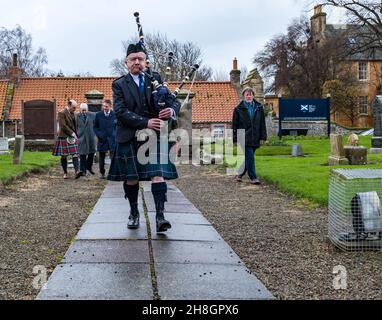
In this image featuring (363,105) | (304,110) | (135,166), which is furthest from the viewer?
(363,105)

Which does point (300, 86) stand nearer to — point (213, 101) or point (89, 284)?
point (213, 101)

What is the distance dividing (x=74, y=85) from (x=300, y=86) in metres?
29.9

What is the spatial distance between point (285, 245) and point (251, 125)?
22.8 feet

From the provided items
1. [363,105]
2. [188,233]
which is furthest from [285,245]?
[363,105]

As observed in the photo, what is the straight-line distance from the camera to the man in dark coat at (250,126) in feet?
43.6

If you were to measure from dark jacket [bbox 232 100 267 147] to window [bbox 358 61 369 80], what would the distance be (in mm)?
59808

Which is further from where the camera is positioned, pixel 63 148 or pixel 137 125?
pixel 63 148

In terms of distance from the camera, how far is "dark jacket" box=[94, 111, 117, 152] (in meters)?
14.8

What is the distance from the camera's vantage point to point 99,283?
183 inches

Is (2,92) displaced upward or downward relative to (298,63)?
downward

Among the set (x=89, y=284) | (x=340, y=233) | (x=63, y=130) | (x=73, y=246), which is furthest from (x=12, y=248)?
(x=63, y=130)

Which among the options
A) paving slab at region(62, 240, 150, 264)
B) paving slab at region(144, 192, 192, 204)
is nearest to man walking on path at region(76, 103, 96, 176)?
paving slab at region(144, 192, 192, 204)

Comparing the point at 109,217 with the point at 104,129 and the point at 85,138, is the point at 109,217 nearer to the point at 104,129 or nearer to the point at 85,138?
the point at 104,129

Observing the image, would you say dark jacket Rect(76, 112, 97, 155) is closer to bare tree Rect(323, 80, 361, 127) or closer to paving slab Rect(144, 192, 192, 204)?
paving slab Rect(144, 192, 192, 204)
